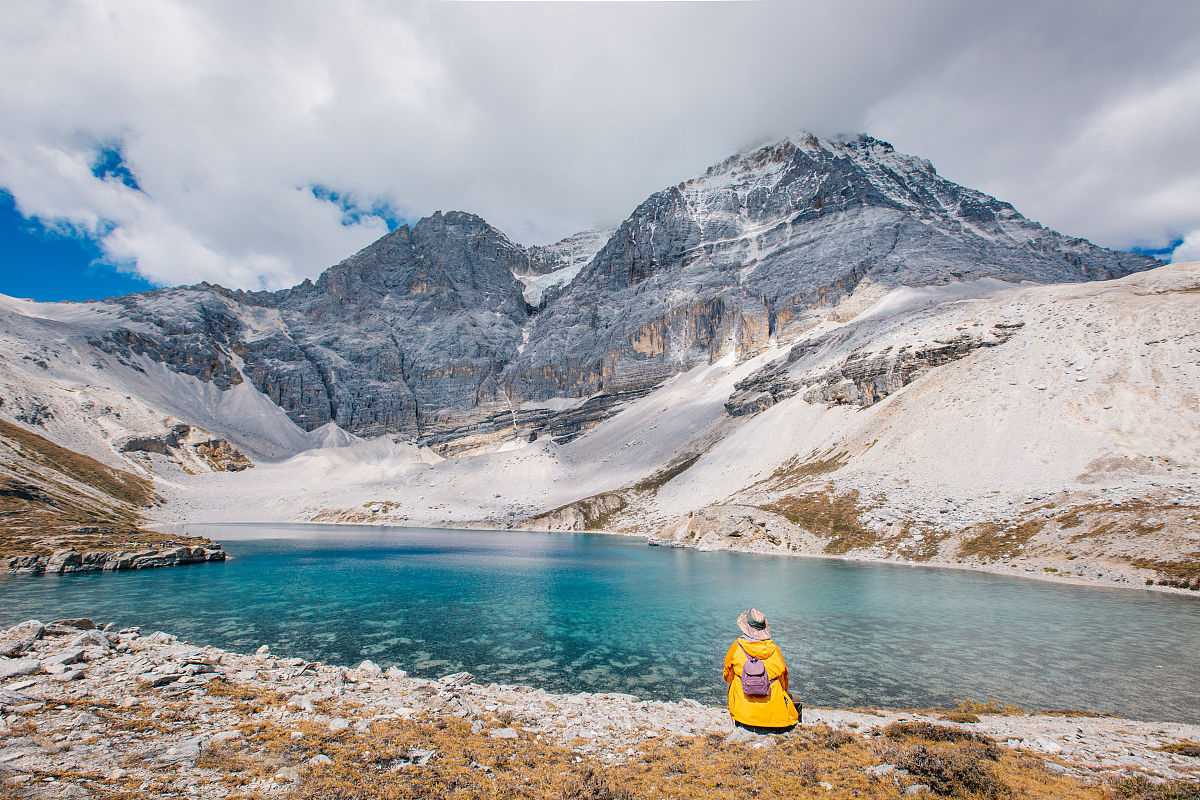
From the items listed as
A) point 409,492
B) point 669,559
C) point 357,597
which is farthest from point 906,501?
point 409,492

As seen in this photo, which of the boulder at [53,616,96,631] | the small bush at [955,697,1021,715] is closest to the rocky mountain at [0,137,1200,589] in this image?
the small bush at [955,697,1021,715]

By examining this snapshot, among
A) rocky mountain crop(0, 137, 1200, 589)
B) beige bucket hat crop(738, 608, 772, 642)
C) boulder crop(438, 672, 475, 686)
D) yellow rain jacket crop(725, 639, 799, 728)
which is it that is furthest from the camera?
rocky mountain crop(0, 137, 1200, 589)

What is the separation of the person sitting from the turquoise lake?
30.8 feet

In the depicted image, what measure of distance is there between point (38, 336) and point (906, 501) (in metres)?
257

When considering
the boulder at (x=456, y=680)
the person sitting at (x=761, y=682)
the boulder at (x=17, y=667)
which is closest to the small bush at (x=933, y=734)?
the person sitting at (x=761, y=682)

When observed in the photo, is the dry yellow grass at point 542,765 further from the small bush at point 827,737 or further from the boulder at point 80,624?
the boulder at point 80,624

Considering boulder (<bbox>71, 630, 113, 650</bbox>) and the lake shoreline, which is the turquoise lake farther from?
boulder (<bbox>71, 630, 113, 650</bbox>)

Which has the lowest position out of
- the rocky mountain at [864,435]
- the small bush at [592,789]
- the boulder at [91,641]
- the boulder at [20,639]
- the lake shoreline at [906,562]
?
the lake shoreline at [906,562]

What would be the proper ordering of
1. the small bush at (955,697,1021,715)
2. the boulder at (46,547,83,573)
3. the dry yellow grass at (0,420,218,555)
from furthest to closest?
1. the dry yellow grass at (0,420,218,555)
2. the boulder at (46,547,83,573)
3. the small bush at (955,697,1021,715)

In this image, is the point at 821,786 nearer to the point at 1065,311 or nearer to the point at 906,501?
the point at 906,501

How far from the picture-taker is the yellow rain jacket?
9.40 meters

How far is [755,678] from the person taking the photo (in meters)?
9.46

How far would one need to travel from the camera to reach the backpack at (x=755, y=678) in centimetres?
942

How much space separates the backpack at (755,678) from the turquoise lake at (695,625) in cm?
966
